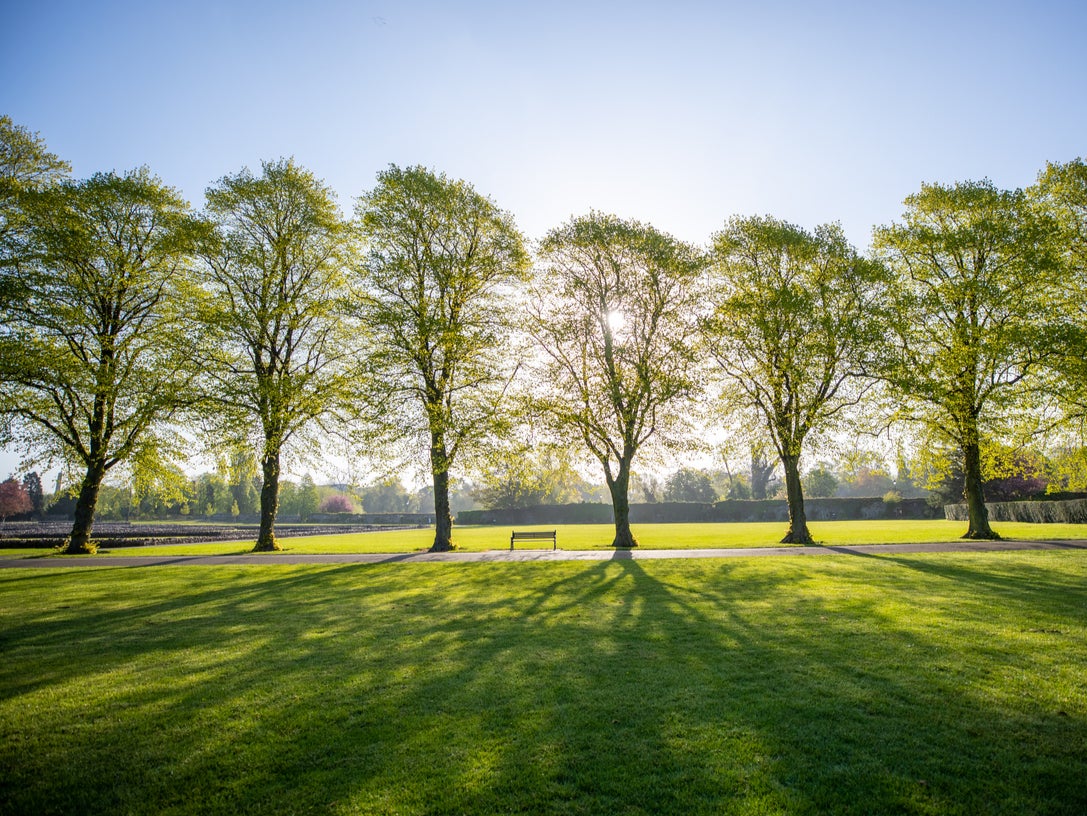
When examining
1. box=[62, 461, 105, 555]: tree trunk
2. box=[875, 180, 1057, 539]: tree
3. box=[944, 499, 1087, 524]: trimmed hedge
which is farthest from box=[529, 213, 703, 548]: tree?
box=[944, 499, 1087, 524]: trimmed hedge

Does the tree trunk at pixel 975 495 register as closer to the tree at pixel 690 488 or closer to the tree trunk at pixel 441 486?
the tree trunk at pixel 441 486

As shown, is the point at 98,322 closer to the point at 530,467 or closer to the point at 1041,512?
the point at 530,467

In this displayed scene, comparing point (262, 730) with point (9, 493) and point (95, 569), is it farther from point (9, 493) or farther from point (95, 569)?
point (9, 493)

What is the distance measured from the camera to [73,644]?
8.30 metres

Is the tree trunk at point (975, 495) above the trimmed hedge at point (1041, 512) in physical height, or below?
above

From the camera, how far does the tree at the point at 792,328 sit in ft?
80.0

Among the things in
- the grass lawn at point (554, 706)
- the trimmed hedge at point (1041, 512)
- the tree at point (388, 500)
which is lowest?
the tree at point (388, 500)

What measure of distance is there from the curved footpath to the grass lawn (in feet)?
27.2

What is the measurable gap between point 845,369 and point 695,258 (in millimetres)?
8558

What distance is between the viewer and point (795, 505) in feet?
83.8

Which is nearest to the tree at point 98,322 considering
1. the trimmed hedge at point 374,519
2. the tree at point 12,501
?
the trimmed hedge at point 374,519

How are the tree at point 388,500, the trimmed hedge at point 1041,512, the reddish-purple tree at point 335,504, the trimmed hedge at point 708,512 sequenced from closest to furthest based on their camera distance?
1. the trimmed hedge at point 1041,512
2. the trimmed hedge at point 708,512
3. the reddish-purple tree at point 335,504
4. the tree at point 388,500

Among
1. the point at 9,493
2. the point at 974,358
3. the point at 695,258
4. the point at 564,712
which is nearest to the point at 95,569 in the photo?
the point at 564,712

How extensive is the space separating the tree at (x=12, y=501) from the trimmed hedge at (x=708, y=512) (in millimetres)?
56668
